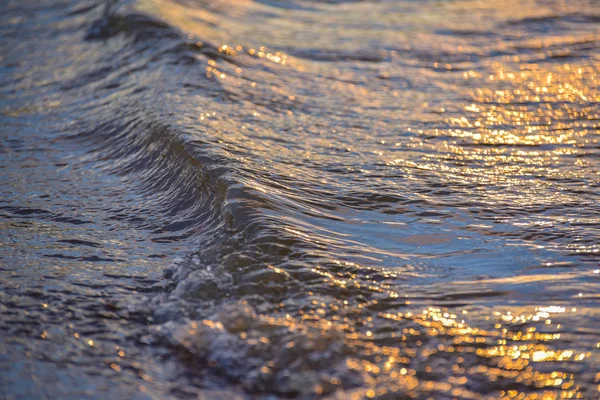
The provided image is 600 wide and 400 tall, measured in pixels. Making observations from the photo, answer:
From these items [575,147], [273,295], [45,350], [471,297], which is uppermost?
[575,147]

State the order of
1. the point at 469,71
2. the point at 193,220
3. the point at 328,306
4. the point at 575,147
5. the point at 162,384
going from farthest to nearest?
the point at 469,71, the point at 575,147, the point at 193,220, the point at 328,306, the point at 162,384

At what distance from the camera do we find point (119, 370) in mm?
2527

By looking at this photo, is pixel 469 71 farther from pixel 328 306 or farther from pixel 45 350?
pixel 45 350

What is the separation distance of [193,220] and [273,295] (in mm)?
982

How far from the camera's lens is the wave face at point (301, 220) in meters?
2.57

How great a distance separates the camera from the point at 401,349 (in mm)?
2637

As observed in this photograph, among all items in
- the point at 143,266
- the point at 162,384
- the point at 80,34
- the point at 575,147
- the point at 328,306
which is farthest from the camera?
the point at 80,34

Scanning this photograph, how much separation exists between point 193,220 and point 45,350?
1279 mm

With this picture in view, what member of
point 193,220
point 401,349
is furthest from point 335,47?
point 401,349

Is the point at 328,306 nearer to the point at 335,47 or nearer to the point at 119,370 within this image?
the point at 119,370

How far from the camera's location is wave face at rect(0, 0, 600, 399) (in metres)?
2.57

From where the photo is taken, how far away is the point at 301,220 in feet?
12.0

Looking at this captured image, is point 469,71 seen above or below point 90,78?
above

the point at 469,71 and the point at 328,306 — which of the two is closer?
the point at 328,306
